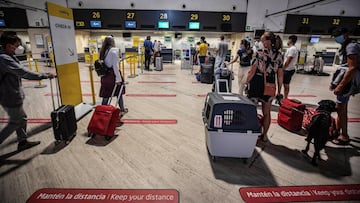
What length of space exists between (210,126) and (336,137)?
7.74ft

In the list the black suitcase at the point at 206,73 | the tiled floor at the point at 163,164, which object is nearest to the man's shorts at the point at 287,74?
the tiled floor at the point at 163,164

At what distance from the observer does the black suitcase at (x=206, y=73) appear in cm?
697

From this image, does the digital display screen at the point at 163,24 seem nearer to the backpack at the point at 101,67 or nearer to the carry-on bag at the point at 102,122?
the backpack at the point at 101,67

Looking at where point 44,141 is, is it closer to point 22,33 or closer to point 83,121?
point 83,121

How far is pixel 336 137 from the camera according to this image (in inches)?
118

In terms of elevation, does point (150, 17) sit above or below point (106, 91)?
above

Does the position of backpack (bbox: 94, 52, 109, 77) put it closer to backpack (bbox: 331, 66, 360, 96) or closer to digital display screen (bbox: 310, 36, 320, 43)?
backpack (bbox: 331, 66, 360, 96)

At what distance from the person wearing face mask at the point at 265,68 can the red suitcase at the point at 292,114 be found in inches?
34.2

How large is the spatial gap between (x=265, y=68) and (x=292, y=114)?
1.29m

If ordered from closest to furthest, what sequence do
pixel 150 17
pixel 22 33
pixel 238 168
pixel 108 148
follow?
pixel 238 168
pixel 108 148
pixel 150 17
pixel 22 33

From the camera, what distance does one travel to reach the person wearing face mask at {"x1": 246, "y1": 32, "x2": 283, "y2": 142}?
96.3 inches

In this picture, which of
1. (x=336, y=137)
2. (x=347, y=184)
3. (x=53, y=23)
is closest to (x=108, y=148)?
(x=53, y=23)

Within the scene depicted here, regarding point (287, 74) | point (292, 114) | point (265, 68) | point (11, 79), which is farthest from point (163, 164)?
point (287, 74)

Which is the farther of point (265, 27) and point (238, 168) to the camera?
point (265, 27)
